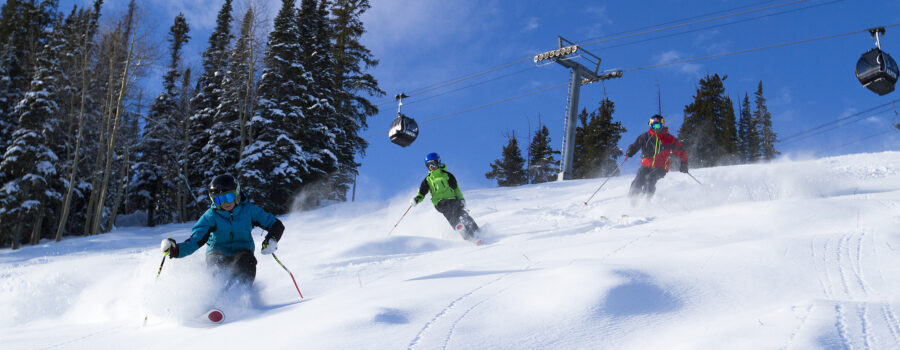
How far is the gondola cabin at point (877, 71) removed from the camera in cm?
1163

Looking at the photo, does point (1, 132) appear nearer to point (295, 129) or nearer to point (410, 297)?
point (295, 129)

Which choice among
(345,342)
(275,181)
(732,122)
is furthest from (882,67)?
(732,122)

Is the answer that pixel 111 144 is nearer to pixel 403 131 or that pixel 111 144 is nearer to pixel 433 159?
pixel 403 131

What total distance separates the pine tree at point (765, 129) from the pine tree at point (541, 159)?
22.5 metres

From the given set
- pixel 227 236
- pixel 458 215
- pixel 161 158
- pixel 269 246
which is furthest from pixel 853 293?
pixel 161 158

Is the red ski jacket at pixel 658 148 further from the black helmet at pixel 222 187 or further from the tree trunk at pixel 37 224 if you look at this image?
the tree trunk at pixel 37 224

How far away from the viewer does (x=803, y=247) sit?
4.43m

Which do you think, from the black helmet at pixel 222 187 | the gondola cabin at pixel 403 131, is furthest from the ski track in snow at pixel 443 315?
the gondola cabin at pixel 403 131

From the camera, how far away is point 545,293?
332 cm

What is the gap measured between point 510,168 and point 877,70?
36.0m

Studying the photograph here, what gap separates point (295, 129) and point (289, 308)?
68.6 feet

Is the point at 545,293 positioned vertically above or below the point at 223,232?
below

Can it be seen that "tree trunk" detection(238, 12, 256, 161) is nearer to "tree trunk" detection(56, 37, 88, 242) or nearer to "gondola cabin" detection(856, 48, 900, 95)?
"tree trunk" detection(56, 37, 88, 242)

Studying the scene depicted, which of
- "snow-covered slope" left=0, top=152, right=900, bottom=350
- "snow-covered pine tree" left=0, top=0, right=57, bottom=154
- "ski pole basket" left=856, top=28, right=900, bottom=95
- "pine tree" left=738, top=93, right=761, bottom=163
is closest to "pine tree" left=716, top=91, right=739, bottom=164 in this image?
"pine tree" left=738, top=93, right=761, bottom=163
